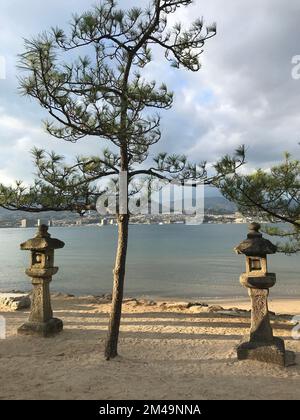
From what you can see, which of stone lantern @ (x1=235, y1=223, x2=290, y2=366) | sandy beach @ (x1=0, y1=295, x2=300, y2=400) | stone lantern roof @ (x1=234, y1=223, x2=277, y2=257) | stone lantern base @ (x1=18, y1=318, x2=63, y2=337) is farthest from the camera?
stone lantern base @ (x1=18, y1=318, x2=63, y2=337)

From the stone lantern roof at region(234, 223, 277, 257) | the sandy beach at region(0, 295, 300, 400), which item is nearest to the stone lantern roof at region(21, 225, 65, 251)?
the sandy beach at region(0, 295, 300, 400)

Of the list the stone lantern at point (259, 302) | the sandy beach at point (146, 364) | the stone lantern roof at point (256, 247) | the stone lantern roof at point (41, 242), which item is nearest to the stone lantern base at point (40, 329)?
the sandy beach at point (146, 364)

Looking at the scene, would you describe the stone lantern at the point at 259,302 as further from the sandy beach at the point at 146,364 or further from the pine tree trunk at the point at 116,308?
the pine tree trunk at the point at 116,308

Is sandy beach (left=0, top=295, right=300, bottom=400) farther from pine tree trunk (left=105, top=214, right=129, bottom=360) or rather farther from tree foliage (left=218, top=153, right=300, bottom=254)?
tree foliage (left=218, top=153, right=300, bottom=254)

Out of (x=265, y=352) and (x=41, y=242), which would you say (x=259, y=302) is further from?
(x=41, y=242)

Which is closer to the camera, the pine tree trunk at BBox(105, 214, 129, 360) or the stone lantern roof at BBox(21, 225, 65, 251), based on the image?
the pine tree trunk at BBox(105, 214, 129, 360)

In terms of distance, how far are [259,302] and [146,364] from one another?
2042mm

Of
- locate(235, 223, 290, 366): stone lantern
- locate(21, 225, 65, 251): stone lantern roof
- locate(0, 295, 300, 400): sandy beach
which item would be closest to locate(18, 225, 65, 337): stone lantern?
locate(21, 225, 65, 251): stone lantern roof

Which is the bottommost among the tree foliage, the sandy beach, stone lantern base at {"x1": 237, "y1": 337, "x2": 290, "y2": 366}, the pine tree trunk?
the sandy beach

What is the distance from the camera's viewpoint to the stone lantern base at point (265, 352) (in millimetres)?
5895

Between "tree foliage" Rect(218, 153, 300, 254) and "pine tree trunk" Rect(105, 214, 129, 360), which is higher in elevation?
"tree foliage" Rect(218, 153, 300, 254)

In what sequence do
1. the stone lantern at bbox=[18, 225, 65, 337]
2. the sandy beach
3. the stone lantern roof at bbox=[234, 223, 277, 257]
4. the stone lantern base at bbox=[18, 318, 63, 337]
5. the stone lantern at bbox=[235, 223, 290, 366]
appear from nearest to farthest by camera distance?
the sandy beach < the stone lantern at bbox=[235, 223, 290, 366] < the stone lantern roof at bbox=[234, 223, 277, 257] < the stone lantern base at bbox=[18, 318, 63, 337] < the stone lantern at bbox=[18, 225, 65, 337]

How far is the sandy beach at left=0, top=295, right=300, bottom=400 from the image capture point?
4812mm

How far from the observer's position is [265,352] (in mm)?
5969
